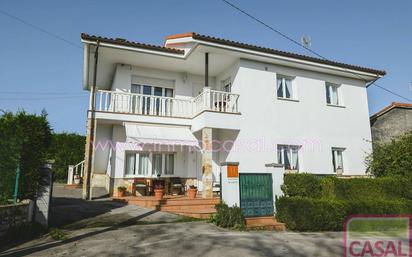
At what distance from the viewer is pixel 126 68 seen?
758 inches

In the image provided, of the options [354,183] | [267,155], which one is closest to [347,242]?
[354,183]

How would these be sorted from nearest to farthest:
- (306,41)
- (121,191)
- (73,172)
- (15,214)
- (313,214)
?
(15,214)
(313,214)
(121,191)
(306,41)
(73,172)

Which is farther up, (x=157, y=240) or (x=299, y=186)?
(x=299, y=186)

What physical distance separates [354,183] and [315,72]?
9017mm

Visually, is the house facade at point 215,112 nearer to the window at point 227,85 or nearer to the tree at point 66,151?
the window at point 227,85

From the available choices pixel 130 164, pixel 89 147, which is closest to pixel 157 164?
pixel 130 164

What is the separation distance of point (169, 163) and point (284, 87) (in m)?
9.42

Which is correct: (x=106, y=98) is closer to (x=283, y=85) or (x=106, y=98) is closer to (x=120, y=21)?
(x=120, y=21)

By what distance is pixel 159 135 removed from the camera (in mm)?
17000

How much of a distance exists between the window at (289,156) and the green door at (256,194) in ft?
16.5

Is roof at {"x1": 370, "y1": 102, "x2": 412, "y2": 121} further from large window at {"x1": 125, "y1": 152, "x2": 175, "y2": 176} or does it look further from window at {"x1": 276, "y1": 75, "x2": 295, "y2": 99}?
large window at {"x1": 125, "y1": 152, "x2": 175, "y2": 176}

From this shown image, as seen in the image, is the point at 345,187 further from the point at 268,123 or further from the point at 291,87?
the point at 291,87

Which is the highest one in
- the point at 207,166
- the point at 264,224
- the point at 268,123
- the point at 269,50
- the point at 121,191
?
the point at 269,50

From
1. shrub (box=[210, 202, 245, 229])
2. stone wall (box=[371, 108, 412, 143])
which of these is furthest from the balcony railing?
stone wall (box=[371, 108, 412, 143])
